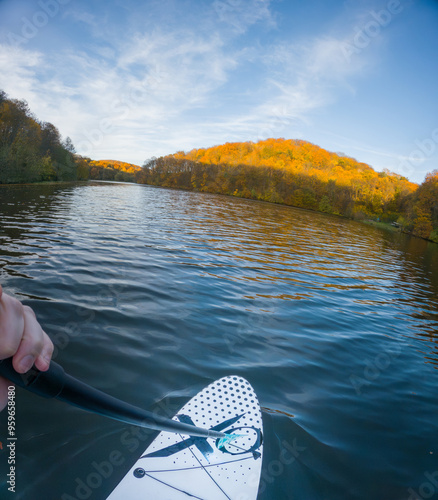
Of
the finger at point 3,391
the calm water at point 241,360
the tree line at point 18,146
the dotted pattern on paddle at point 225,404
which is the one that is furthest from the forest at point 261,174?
the finger at point 3,391

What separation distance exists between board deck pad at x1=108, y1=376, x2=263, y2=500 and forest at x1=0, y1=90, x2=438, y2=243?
38293 millimetres

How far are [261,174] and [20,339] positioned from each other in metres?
92.1

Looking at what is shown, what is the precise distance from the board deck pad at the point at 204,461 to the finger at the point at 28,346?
1.98 metres

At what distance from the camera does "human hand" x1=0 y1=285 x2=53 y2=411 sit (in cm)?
79

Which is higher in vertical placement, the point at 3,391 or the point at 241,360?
the point at 3,391

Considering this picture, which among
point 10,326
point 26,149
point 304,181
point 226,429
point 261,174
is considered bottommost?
point 226,429

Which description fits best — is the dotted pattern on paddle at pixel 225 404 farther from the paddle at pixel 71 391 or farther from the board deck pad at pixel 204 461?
the paddle at pixel 71 391

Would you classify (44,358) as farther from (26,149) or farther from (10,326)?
(26,149)

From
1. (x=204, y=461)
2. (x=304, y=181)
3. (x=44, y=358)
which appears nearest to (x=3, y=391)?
(x=44, y=358)

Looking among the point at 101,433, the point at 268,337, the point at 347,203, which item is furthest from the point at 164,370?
the point at 347,203

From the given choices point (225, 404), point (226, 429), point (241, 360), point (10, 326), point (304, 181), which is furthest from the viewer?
point (304, 181)

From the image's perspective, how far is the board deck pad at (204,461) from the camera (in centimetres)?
227

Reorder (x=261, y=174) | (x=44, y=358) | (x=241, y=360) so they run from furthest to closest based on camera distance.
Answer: (x=261, y=174) < (x=241, y=360) < (x=44, y=358)

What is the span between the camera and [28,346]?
846mm
